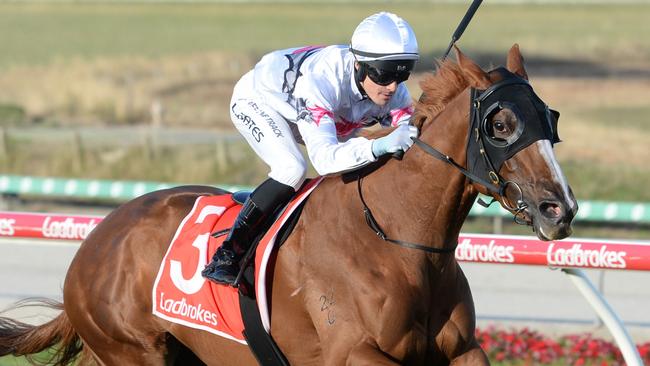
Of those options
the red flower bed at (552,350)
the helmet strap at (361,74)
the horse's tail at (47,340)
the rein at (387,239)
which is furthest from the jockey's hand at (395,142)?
the red flower bed at (552,350)

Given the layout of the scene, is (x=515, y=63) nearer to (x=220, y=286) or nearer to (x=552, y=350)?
(x=220, y=286)

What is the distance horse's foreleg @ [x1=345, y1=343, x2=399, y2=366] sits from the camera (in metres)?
3.86

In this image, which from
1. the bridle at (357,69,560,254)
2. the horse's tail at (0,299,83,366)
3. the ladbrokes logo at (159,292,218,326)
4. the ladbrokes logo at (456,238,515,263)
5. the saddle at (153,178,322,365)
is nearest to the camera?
the bridle at (357,69,560,254)

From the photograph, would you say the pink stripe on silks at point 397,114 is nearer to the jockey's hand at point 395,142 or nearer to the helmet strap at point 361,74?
the helmet strap at point 361,74

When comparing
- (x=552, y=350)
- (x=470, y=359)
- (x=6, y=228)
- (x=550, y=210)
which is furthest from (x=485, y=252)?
(x=6, y=228)

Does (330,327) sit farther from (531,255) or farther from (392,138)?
(531,255)

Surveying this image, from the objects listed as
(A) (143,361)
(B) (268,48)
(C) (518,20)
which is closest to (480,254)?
(A) (143,361)

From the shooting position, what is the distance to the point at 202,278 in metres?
4.61

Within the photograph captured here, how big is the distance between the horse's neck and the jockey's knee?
40 centimetres

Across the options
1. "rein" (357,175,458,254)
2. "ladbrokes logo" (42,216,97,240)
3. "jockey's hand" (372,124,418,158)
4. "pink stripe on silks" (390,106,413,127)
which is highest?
"jockey's hand" (372,124,418,158)

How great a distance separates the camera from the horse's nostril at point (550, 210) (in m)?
3.54

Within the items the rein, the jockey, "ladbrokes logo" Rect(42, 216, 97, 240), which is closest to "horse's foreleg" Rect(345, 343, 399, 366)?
the rein

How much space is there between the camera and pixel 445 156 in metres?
3.93

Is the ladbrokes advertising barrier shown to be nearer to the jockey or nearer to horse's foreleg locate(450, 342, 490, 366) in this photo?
the jockey
